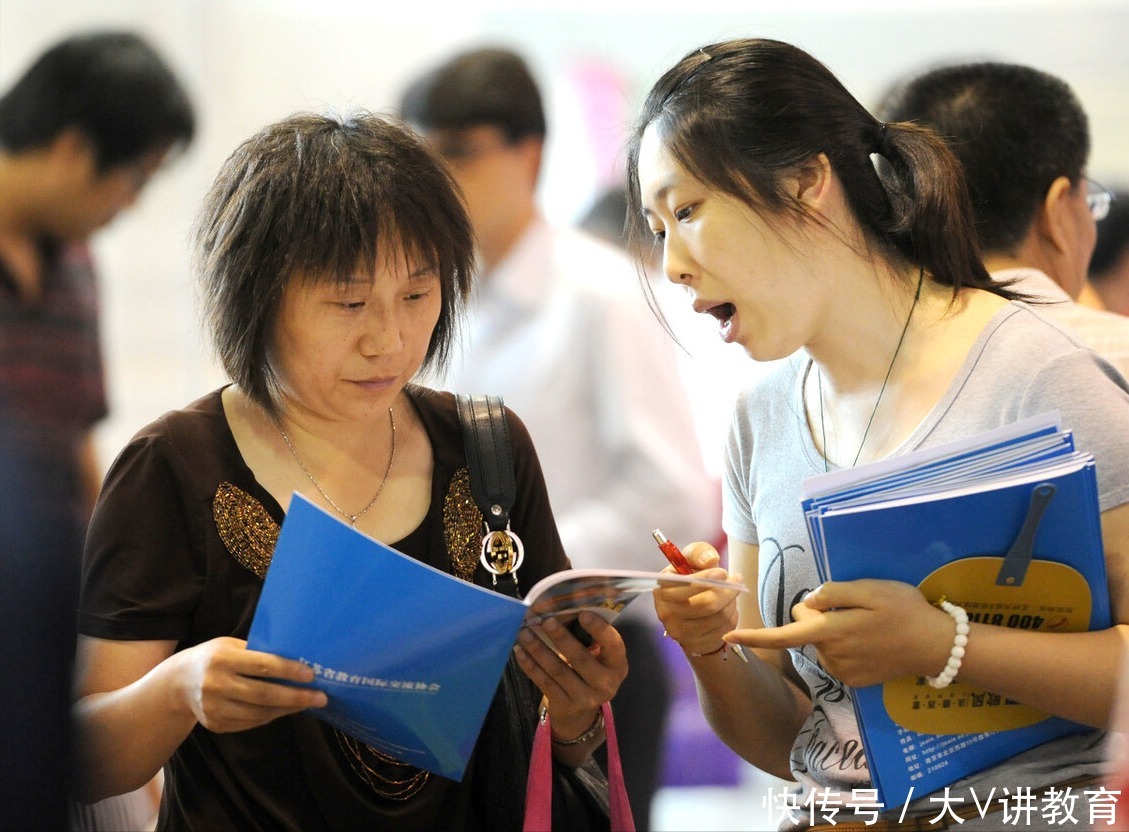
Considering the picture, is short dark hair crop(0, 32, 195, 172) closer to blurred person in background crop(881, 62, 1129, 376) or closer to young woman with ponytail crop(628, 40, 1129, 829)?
young woman with ponytail crop(628, 40, 1129, 829)

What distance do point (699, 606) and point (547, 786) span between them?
28 centimetres

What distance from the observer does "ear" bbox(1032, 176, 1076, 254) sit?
2.15m

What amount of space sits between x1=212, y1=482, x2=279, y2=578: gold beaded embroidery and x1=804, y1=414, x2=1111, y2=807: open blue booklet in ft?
2.10

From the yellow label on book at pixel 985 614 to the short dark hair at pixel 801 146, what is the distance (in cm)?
43

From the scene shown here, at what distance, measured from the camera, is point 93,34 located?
2.08 metres

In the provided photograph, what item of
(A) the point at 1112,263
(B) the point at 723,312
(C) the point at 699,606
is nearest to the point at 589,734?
(C) the point at 699,606

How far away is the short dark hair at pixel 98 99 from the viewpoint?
6.50 feet

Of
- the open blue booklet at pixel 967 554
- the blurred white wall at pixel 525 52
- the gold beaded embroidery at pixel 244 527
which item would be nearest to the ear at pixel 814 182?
the open blue booklet at pixel 967 554

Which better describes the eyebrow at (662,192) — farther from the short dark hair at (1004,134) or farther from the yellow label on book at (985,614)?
the short dark hair at (1004,134)

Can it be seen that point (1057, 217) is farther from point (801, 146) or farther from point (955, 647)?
point (955, 647)

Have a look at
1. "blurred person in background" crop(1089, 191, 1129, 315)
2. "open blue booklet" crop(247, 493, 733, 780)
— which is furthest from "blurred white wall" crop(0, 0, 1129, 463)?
"open blue booklet" crop(247, 493, 733, 780)

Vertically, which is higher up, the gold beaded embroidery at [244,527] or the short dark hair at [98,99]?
the short dark hair at [98,99]

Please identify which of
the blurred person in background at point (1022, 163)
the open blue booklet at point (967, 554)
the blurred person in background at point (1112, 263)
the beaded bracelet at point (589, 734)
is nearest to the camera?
the open blue booklet at point (967, 554)

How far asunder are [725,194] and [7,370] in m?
0.86
